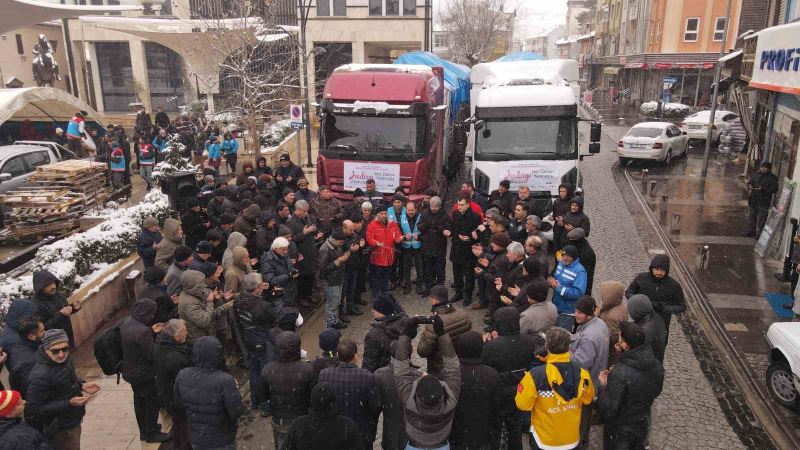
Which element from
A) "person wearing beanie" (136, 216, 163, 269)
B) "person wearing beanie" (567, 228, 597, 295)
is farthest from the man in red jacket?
"person wearing beanie" (136, 216, 163, 269)

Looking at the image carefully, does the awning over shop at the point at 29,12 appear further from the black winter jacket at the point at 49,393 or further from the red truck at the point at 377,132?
the black winter jacket at the point at 49,393

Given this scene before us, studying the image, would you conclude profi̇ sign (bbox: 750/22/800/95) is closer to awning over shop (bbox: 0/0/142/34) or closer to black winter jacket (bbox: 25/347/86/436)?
black winter jacket (bbox: 25/347/86/436)

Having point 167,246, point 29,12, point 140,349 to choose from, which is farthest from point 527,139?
point 29,12

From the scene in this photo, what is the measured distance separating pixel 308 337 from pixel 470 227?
326cm

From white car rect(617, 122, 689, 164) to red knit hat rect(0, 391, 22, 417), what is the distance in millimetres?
21572

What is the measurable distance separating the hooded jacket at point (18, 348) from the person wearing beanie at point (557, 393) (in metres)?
4.48

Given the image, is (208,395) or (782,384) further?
(782,384)

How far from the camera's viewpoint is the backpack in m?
5.76

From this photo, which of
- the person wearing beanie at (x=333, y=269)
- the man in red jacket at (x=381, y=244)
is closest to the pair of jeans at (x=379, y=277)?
the man in red jacket at (x=381, y=244)

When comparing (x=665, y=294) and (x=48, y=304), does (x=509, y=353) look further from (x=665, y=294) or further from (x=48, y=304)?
(x=48, y=304)

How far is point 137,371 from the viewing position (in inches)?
226

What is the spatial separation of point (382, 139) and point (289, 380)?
325 inches

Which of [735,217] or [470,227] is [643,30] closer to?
[735,217]

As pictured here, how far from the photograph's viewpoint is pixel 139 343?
5605 mm
